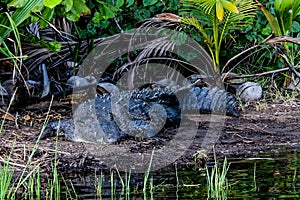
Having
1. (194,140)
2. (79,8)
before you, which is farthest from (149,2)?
(79,8)

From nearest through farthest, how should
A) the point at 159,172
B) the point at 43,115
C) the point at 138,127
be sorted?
the point at 159,172
the point at 138,127
the point at 43,115

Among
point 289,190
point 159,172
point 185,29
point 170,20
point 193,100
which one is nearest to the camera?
point 289,190

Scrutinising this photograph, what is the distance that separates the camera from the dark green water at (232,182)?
11.0 feet

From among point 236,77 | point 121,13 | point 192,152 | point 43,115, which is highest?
point 121,13

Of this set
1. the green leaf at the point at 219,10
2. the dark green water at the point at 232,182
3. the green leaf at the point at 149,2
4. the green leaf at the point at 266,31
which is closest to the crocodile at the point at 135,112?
the green leaf at the point at 219,10

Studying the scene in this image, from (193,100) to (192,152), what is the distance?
218cm

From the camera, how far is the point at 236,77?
7.70 m

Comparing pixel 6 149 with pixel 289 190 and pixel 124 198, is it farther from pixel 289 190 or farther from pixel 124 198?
pixel 289 190

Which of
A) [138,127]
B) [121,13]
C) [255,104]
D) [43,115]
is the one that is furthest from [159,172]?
[121,13]

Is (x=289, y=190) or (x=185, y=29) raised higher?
(x=185, y=29)

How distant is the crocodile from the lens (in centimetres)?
558

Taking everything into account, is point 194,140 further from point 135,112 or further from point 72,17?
point 72,17

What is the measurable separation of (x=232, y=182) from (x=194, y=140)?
1977mm

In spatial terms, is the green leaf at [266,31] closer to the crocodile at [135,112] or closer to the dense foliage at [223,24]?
the dense foliage at [223,24]
